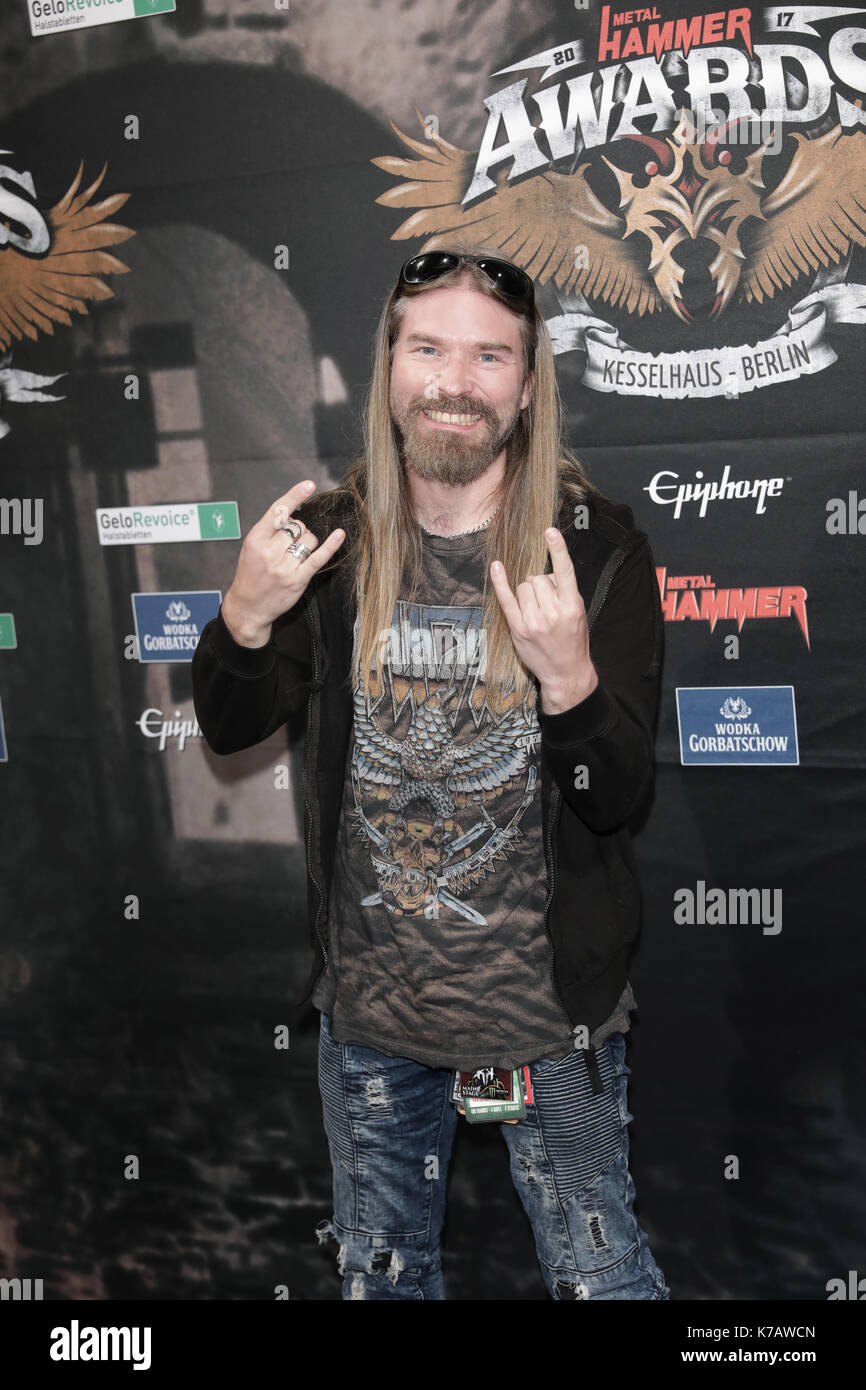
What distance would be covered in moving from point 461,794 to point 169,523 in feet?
3.73

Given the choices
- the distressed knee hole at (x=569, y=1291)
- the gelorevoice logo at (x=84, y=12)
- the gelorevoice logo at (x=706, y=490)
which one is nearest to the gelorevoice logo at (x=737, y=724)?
the gelorevoice logo at (x=706, y=490)

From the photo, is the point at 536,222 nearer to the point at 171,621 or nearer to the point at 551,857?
the point at 171,621

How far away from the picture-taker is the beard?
5.38ft

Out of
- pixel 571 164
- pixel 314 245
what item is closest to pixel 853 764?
pixel 571 164

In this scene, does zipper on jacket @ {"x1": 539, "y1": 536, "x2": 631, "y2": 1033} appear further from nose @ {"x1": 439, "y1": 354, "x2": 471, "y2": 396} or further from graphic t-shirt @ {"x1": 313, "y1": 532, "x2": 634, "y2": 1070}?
nose @ {"x1": 439, "y1": 354, "x2": 471, "y2": 396}

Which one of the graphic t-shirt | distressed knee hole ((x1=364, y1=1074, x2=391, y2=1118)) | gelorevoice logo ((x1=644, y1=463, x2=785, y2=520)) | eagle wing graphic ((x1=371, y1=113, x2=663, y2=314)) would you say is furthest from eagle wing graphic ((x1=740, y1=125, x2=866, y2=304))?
distressed knee hole ((x1=364, y1=1074, x2=391, y2=1118))

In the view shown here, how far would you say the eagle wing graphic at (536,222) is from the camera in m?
2.09

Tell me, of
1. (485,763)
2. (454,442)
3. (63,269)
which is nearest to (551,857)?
(485,763)

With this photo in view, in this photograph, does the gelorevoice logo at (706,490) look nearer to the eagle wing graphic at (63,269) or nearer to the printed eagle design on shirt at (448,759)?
the printed eagle design on shirt at (448,759)

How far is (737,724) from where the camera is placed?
2164 millimetres

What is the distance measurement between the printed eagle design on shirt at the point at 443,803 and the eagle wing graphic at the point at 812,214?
104cm

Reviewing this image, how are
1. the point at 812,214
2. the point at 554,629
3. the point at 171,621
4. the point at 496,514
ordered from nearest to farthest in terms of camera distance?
the point at 554,629
the point at 496,514
the point at 812,214
the point at 171,621

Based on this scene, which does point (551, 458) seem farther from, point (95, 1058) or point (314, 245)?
point (95, 1058)

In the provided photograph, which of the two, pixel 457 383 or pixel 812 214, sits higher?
pixel 812 214
